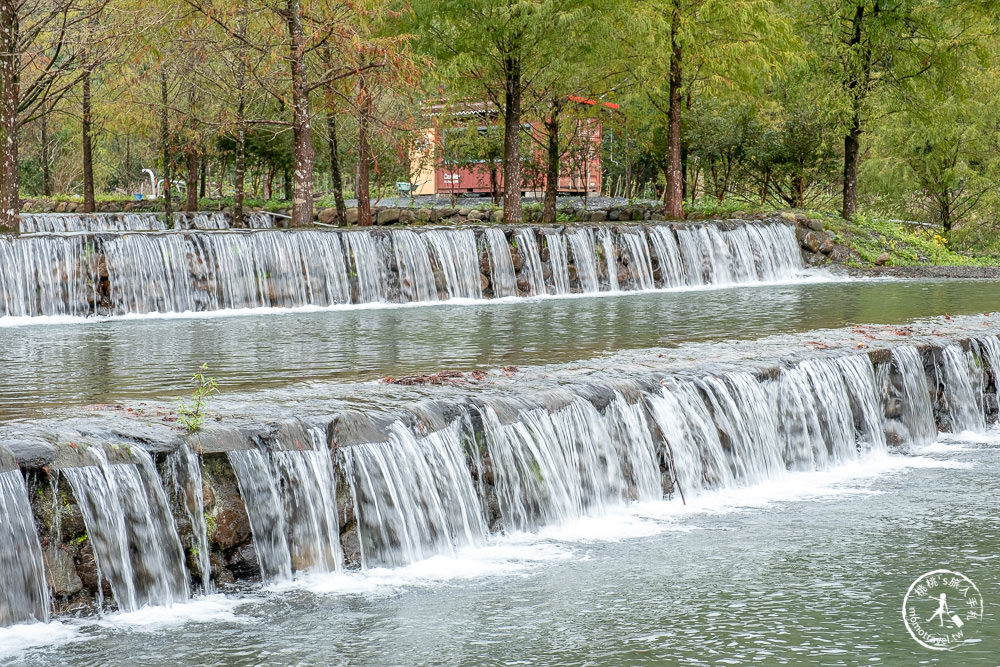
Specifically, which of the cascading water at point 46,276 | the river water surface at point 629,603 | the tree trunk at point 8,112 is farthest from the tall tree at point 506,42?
the river water surface at point 629,603

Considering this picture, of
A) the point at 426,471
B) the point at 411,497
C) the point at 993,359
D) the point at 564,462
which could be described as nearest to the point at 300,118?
the point at 993,359

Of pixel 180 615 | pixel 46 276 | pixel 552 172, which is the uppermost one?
pixel 552 172

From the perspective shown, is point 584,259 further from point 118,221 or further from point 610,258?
point 118,221

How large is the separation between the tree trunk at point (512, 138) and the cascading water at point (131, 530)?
73.4 ft

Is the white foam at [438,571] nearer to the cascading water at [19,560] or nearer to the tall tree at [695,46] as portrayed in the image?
the cascading water at [19,560]

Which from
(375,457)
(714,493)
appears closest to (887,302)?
(714,493)

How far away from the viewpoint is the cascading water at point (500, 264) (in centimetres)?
2389

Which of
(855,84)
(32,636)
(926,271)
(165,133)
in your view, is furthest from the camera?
(165,133)

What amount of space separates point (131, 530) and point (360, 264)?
15227mm

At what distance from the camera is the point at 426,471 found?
8961 millimetres

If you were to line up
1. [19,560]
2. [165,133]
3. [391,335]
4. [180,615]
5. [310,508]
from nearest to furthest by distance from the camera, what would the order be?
[19,560] < [180,615] < [310,508] < [391,335] < [165,133]

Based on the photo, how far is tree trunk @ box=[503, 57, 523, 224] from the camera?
29.1 m

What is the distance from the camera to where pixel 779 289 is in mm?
24312

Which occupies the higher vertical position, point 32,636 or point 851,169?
point 851,169
